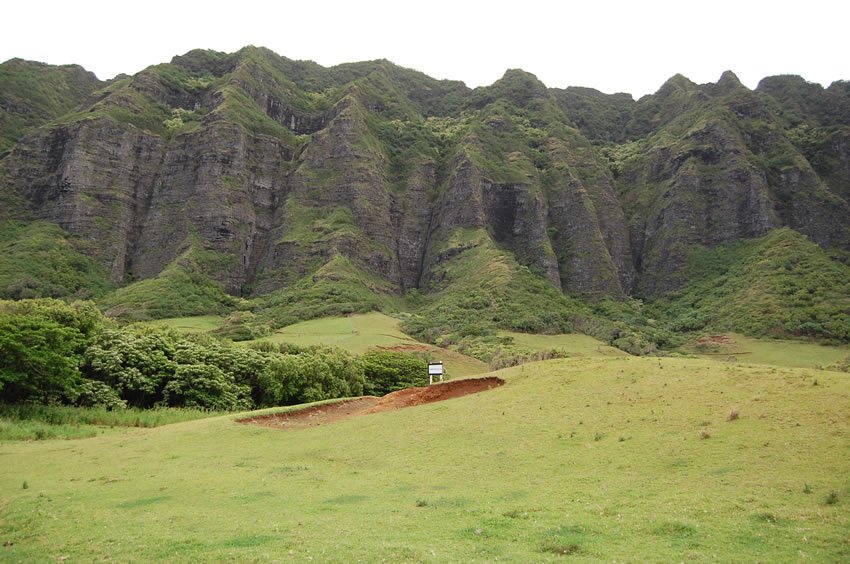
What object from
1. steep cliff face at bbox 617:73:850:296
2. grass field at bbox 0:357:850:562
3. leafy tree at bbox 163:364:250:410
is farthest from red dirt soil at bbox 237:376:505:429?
steep cliff face at bbox 617:73:850:296

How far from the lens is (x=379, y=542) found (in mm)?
13562

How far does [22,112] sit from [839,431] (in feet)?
806

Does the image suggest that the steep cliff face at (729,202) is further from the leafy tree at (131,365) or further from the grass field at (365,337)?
the leafy tree at (131,365)

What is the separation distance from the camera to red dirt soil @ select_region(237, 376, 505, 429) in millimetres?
36594

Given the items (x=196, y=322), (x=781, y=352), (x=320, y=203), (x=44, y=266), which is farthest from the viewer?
(x=320, y=203)

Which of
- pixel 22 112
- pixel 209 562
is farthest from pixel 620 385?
pixel 22 112

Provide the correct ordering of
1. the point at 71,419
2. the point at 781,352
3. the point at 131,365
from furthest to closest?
the point at 781,352 < the point at 131,365 < the point at 71,419

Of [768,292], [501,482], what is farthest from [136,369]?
[768,292]

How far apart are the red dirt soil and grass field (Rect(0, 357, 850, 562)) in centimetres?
408

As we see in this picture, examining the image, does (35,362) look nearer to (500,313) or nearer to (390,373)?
(390,373)

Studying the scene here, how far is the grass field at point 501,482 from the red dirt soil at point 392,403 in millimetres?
4083

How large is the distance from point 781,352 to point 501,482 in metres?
108

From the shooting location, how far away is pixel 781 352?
107 meters

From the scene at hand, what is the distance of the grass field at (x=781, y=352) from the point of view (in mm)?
100562
